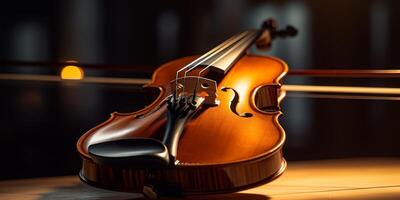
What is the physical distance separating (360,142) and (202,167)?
4.45 ft

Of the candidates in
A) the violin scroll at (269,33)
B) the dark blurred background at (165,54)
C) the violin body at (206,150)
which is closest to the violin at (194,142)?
the violin body at (206,150)

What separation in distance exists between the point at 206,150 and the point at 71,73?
3.59ft

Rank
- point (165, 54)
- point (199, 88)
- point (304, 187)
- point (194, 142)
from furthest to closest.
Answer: point (165, 54), point (304, 187), point (199, 88), point (194, 142)

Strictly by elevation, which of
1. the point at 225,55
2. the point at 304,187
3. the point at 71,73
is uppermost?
the point at 225,55

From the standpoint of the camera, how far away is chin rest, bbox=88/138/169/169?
76 cm

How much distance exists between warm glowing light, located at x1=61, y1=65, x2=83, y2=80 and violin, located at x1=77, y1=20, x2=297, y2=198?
71cm

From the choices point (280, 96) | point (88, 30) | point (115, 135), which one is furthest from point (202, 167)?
point (88, 30)

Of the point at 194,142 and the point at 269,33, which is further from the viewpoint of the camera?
the point at 269,33

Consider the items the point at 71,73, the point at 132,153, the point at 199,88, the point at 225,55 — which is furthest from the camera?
the point at 71,73

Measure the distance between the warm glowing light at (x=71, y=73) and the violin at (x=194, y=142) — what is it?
2.32ft

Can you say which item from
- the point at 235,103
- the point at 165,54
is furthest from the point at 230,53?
the point at 165,54

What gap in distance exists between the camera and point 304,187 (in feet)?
3.78

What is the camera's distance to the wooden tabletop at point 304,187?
41.2 inches

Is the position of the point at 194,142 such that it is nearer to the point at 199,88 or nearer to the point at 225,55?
the point at 199,88
